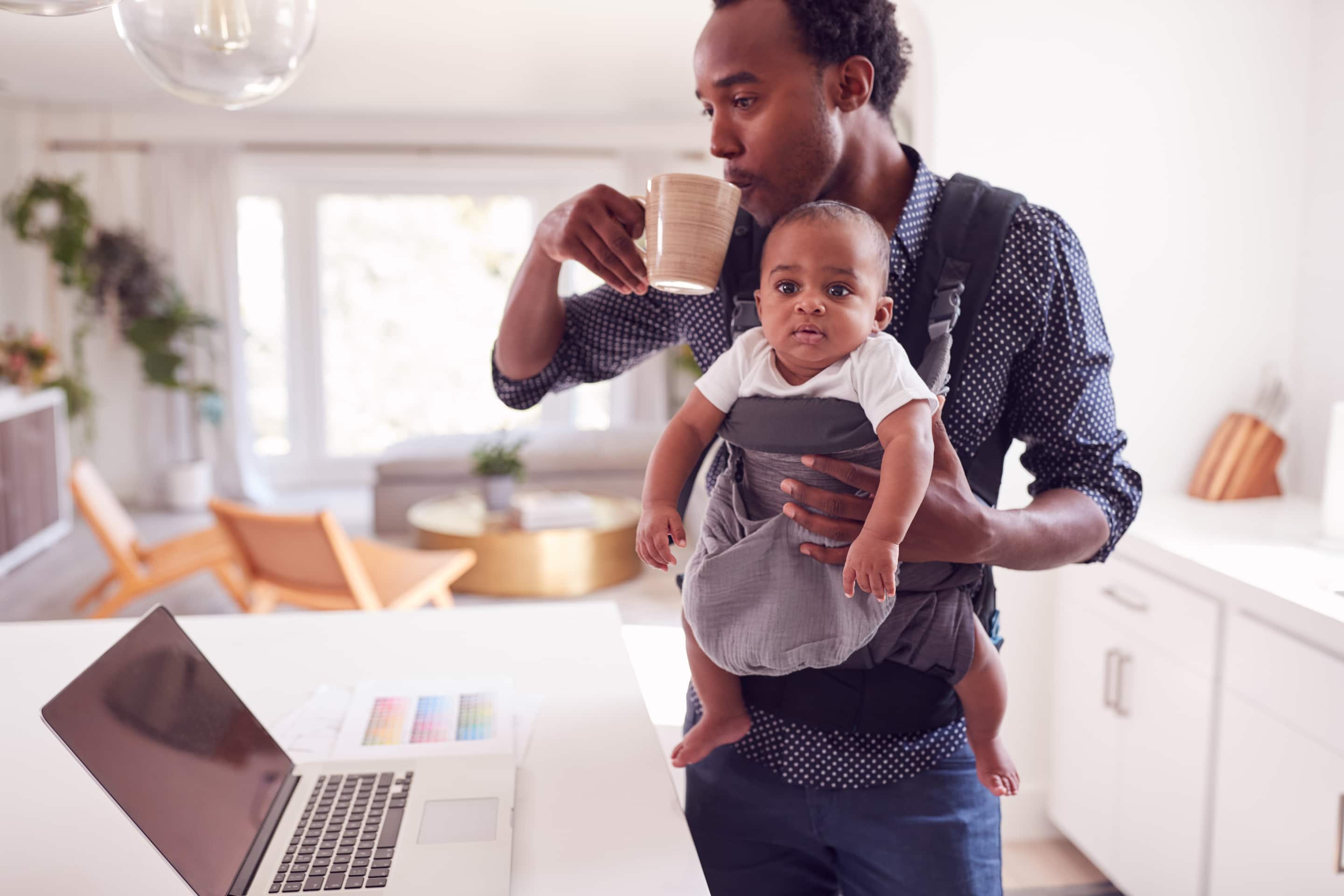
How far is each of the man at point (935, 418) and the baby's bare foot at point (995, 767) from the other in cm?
3

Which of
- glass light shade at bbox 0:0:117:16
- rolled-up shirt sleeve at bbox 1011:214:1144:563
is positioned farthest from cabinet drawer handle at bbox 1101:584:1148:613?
glass light shade at bbox 0:0:117:16

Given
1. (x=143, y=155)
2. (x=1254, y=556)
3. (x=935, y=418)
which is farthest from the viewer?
(x=143, y=155)

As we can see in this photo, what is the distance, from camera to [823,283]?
940 mm

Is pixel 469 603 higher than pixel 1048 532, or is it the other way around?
pixel 1048 532

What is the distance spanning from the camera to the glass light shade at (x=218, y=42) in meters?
1.10

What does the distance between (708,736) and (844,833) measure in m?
0.19

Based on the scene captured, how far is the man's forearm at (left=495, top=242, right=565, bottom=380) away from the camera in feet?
3.77

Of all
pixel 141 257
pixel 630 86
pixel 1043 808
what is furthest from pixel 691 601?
pixel 141 257

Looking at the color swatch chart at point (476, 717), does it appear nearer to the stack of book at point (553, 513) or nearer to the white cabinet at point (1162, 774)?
the white cabinet at point (1162, 774)

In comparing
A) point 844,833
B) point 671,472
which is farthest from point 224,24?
point 844,833

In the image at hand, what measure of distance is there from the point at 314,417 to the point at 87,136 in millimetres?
2349

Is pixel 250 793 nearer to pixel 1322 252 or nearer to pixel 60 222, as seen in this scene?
pixel 1322 252

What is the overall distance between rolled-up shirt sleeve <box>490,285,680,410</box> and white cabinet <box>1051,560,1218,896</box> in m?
1.30

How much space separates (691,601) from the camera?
0.99 meters
